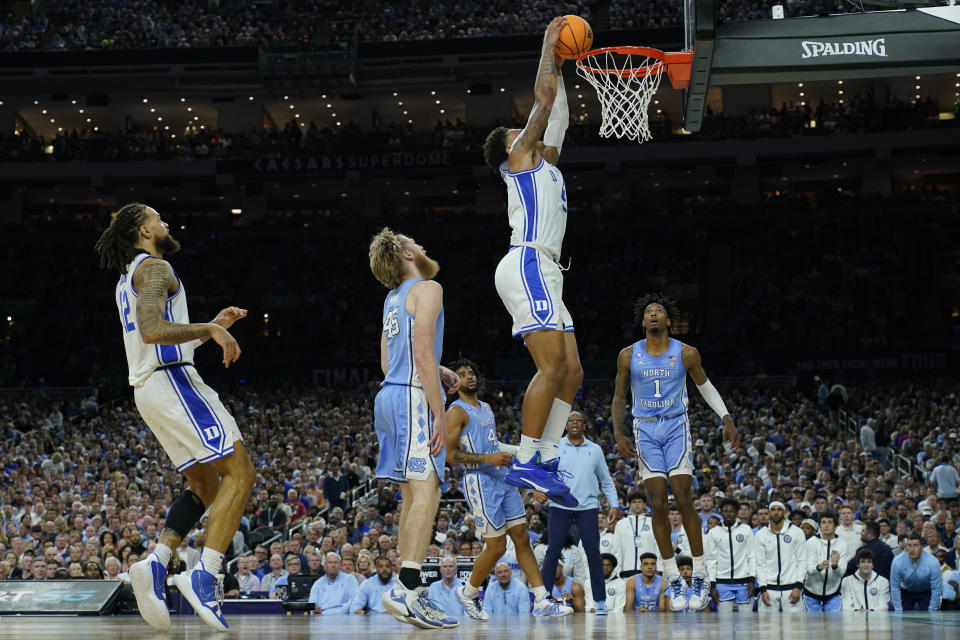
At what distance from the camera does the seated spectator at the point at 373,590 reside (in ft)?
40.0

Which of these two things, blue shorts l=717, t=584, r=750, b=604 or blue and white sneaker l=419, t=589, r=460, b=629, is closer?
blue and white sneaker l=419, t=589, r=460, b=629

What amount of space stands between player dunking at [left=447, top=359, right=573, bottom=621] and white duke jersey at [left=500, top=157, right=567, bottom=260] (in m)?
1.71

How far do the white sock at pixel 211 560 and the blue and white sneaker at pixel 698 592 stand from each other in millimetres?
4494

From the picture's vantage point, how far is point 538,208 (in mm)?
7914

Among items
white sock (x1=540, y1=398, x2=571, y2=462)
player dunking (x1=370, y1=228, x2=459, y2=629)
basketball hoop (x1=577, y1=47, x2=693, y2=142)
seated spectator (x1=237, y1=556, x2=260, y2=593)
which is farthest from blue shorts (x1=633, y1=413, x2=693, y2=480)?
seated spectator (x1=237, y1=556, x2=260, y2=593)

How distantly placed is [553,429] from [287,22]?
37186 millimetres

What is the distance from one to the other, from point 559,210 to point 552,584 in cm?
410

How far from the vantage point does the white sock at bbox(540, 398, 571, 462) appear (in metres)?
7.95

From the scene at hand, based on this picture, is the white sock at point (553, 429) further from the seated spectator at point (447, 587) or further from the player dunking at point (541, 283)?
the seated spectator at point (447, 587)

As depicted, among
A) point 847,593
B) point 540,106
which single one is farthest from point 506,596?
point 540,106

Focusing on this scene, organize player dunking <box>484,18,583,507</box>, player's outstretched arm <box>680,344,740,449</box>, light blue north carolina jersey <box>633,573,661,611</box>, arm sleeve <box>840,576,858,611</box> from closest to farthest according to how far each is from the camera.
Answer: player dunking <box>484,18,583,507</box> < player's outstretched arm <box>680,344,740,449</box> < light blue north carolina jersey <box>633,573,661,611</box> < arm sleeve <box>840,576,858,611</box>

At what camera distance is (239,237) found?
41.8m

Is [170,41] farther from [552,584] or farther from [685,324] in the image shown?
[552,584]

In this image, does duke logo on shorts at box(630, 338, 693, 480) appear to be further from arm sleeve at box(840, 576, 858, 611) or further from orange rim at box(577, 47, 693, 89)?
arm sleeve at box(840, 576, 858, 611)
